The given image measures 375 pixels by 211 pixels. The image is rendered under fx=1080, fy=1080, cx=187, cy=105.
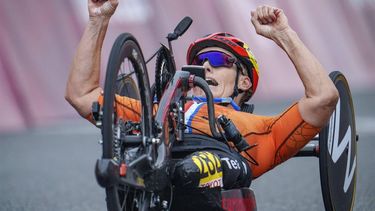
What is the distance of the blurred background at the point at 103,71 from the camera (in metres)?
7.94

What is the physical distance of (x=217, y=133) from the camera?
16.4ft

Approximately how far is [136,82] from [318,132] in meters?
0.98

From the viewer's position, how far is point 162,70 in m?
5.20

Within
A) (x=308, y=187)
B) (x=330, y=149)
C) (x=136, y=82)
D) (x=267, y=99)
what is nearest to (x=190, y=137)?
(x=136, y=82)

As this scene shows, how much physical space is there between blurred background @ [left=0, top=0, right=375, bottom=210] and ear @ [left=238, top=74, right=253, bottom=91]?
132 cm

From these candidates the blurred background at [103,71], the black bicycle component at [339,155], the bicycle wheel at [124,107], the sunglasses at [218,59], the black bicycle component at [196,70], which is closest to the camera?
the bicycle wheel at [124,107]

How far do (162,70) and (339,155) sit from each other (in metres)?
1.11

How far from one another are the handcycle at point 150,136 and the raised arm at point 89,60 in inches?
11.8

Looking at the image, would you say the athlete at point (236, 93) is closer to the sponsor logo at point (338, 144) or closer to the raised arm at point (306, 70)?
the raised arm at point (306, 70)

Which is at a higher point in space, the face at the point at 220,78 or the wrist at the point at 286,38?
the wrist at the point at 286,38

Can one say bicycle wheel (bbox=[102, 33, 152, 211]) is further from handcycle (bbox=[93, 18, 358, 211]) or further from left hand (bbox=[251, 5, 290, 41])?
left hand (bbox=[251, 5, 290, 41])

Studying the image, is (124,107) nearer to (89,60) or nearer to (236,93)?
(89,60)

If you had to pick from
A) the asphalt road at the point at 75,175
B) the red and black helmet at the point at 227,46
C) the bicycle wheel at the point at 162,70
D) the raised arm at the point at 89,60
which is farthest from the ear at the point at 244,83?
the asphalt road at the point at 75,175

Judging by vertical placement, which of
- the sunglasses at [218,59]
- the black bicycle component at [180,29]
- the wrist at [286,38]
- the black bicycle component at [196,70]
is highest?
the black bicycle component at [180,29]
